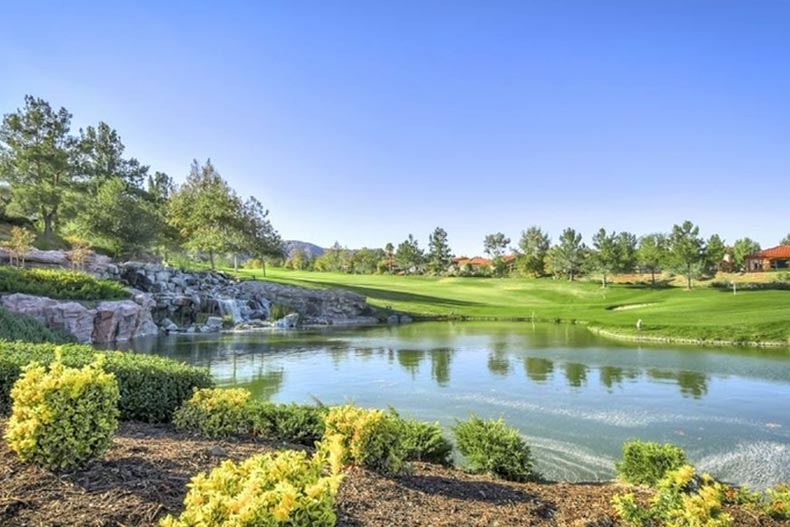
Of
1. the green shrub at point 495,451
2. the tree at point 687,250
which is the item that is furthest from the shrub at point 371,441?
the tree at point 687,250

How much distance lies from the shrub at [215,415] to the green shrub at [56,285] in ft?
56.5

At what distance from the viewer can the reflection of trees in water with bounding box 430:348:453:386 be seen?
14.1m

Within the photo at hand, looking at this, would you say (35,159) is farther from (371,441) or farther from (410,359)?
(371,441)

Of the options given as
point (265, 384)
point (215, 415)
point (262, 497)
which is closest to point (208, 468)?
point (215, 415)

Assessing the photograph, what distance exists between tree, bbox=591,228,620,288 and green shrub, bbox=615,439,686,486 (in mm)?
55136

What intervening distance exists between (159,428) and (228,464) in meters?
3.92

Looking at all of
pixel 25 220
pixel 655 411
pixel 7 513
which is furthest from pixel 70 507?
pixel 25 220

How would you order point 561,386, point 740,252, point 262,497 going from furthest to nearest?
point 740,252
point 561,386
point 262,497

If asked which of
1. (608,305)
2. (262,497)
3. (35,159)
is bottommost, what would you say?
(608,305)

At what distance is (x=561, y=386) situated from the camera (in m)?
13.0

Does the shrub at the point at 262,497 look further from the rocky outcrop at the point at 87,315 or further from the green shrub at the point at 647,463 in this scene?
the rocky outcrop at the point at 87,315

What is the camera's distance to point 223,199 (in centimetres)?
4534

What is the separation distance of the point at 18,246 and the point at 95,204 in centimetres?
1162

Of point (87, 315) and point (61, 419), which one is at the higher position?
point (61, 419)
